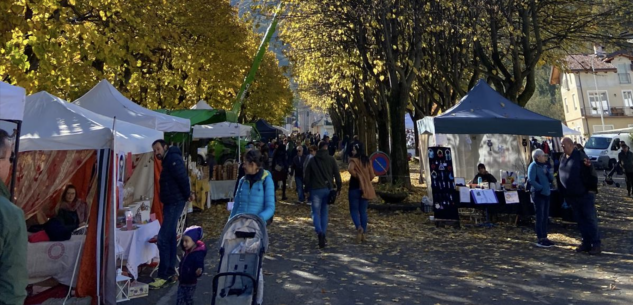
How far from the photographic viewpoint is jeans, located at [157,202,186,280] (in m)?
5.86

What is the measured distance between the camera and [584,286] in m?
5.62

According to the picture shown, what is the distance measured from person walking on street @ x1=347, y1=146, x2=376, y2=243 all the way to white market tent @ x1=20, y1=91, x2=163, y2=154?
13.2 feet

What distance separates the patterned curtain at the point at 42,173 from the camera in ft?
19.5

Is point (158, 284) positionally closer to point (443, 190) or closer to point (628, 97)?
point (443, 190)

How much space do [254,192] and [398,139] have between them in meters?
9.85

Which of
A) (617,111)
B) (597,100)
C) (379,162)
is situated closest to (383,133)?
(379,162)

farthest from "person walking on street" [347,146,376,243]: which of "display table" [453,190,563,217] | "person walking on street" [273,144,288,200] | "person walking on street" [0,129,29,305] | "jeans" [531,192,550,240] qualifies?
"person walking on street" [0,129,29,305]

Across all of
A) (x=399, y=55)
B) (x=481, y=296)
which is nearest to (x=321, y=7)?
(x=399, y=55)

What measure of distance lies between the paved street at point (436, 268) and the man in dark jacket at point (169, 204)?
0.33m

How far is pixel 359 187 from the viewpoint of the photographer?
8.14 meters

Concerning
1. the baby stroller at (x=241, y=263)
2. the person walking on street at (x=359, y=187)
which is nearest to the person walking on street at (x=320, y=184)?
the person walking on street at (x=359, y=187)

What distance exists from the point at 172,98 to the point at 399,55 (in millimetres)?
9472

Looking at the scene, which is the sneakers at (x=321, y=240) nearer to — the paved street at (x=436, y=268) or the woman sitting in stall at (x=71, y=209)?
the paved street at (x=436, y=268)

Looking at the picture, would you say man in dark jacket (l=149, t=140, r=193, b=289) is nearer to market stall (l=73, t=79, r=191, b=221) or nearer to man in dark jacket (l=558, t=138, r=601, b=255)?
market stall (l=73, t=79, r=191, b=221)
